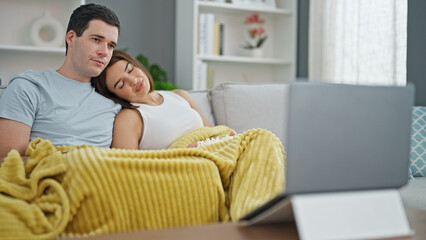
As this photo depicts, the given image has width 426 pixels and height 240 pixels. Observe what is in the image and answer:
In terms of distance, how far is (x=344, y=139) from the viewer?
76 cm

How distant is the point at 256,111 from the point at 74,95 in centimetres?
84

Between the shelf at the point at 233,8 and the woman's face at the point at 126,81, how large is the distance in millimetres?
1816

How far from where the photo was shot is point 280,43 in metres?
4.07

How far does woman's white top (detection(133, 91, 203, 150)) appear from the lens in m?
1.81

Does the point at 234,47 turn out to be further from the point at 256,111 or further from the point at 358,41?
the point at 256,111

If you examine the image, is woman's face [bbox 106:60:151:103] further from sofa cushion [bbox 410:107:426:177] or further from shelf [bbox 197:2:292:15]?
shelf [bbox 197:2:292:15]

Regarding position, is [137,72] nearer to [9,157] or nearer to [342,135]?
[9,157]

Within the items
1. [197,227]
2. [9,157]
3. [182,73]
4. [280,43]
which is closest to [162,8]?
[182,73]

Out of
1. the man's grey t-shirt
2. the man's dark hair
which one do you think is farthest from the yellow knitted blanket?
the man's dark hair

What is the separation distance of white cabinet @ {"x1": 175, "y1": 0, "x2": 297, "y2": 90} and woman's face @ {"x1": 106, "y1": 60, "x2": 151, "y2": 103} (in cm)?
168

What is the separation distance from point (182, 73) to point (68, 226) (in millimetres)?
2736

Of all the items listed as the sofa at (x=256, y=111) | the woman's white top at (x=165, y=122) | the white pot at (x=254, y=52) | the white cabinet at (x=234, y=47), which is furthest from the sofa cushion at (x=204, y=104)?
the white pot at (x=254, y=52)

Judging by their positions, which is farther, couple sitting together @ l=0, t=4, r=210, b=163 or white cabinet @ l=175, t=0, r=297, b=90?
white cabinet @ l=175, t=0, r=297, b=90

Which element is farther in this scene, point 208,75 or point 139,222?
point 208,75
